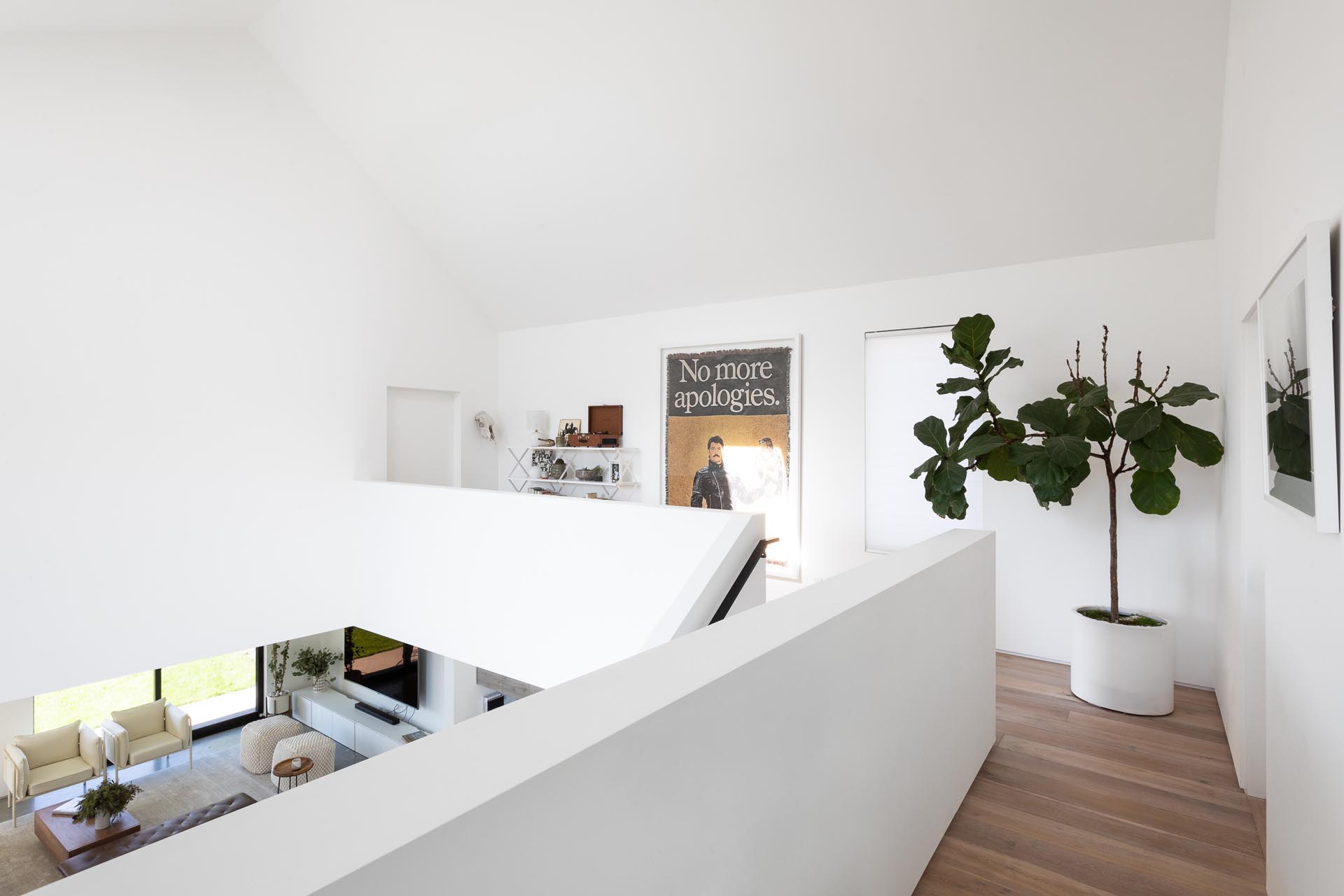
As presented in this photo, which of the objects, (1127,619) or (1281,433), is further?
(1127,619)

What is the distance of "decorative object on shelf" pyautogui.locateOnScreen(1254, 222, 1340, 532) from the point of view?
1419 mm

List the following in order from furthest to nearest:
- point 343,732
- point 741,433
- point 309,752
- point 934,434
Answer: point 343,732
point 309,752
point 741,433
point 934,434

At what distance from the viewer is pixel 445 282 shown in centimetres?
676

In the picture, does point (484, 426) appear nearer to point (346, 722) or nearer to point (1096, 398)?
point (346, 722)

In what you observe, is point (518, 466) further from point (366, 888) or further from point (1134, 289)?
point (366, 888)

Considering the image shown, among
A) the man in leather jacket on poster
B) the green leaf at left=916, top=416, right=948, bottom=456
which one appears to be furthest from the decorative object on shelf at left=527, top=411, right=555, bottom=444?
the green leaf at left=916, top=416, right=948, bottom=456

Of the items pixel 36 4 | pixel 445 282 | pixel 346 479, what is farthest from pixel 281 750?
pixel 36 4

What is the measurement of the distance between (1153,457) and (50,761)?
33.5ft

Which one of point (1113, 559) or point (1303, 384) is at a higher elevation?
point (1303, 384)

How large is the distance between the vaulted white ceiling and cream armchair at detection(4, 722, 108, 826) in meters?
6.87

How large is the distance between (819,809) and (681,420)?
4.51 m

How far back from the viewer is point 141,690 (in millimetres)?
8328

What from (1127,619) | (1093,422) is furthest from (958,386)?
(1127,619)

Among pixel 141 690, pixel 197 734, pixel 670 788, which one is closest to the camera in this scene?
pixel 670 788
